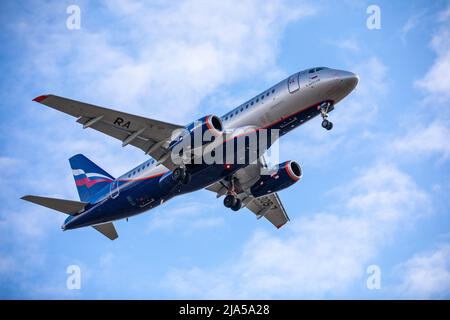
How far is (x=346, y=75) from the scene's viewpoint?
4147 centimetres

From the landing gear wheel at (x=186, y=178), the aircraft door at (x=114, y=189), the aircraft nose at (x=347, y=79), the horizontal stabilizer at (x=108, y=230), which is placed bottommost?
the horizontal stabilizer at (x=108, y=230)

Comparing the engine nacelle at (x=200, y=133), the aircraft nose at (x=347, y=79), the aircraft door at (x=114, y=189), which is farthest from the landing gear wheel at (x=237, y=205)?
the aircraft nose at (x=347, y=79)

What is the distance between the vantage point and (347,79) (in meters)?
41.3

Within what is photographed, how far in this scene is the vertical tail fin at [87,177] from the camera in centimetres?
5086

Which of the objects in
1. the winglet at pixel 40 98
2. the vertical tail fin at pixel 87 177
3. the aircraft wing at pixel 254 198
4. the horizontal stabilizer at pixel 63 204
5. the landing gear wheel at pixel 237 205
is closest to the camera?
the winglet at pixel 40 98

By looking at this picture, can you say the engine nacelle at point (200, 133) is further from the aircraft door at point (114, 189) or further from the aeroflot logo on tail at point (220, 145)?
the aircraft door at point (114, 189)

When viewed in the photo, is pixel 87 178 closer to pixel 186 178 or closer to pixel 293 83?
pixel 186 178

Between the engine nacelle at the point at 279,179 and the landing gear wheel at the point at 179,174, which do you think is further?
the engine nacelle at the point at 279,179

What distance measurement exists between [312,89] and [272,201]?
573 inches

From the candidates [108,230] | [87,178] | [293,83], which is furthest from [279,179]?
[87,178]

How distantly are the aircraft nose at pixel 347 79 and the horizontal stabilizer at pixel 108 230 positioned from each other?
2116cm
